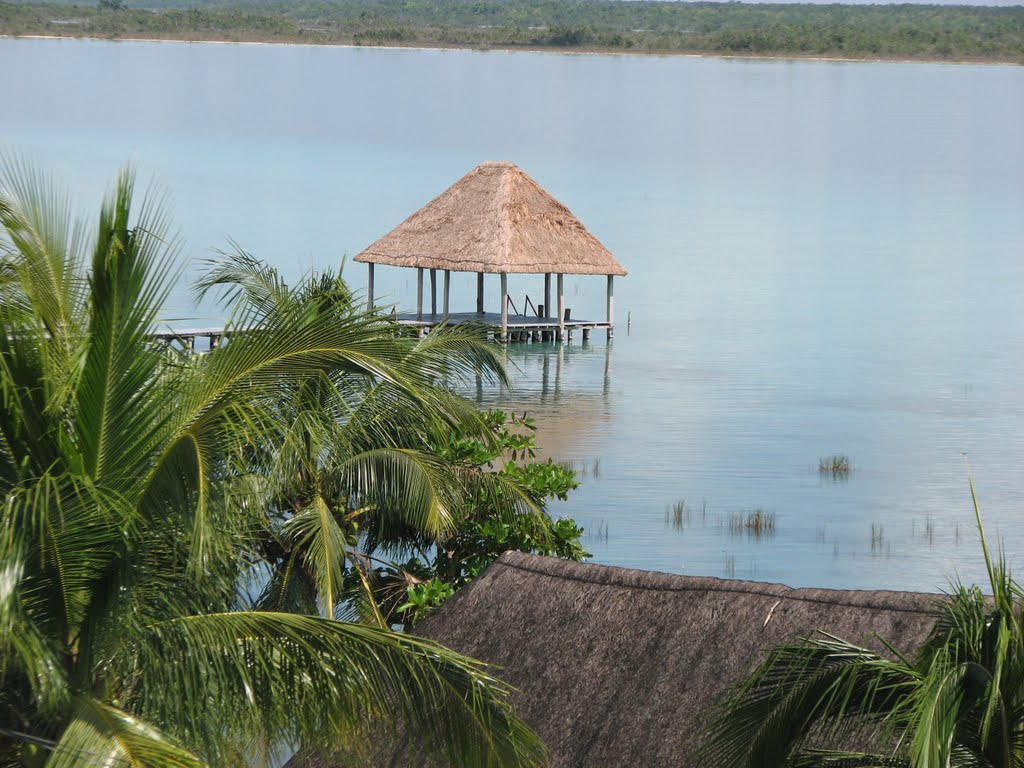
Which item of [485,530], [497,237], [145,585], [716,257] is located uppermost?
[497,237]

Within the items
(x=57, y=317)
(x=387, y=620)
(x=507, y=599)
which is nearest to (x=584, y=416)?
(x=387, y=620)

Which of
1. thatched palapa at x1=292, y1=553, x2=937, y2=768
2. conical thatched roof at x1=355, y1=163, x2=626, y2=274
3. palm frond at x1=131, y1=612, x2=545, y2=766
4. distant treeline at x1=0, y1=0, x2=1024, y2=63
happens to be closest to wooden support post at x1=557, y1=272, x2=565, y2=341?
conical thatched roof at x1=355, y1=163, x2=626, y2=274

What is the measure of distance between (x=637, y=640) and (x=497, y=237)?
20792mm

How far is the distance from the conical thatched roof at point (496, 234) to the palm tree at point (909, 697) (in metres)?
23.1

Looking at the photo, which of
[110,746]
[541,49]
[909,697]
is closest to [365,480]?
[110,746]

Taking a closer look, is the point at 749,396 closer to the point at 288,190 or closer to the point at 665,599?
the point at 665,599

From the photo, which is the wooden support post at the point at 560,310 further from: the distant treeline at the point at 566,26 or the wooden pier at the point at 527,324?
the distant treeline at the point at 566,26

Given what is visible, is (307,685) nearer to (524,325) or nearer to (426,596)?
(426,596)

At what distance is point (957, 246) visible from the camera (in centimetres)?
4597

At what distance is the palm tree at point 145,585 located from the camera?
5801mm

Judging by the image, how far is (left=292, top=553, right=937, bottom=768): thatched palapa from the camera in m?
7.85

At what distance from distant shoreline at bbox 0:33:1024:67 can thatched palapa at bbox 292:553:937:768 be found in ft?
439

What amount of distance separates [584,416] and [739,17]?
15538 centimetres

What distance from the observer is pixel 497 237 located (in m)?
28.9
